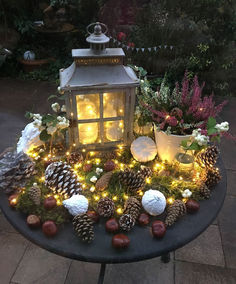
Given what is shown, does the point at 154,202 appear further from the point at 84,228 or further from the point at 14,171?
the point at 14,171

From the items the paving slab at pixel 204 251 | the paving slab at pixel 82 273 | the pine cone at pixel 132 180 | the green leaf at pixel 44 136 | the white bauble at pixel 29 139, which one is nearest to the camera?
the pine cone at pixel 132 180

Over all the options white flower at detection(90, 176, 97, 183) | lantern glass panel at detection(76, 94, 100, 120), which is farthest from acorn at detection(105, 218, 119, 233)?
lantern glass panel at detection(76, 94, 100, 120)

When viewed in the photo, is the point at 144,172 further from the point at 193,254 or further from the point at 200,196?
the point at 193,254

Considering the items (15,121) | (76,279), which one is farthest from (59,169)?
(15,121)

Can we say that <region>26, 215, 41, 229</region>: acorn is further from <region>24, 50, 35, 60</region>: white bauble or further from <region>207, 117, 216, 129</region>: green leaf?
<region>24, 50, 35, 60</region>: white bauble

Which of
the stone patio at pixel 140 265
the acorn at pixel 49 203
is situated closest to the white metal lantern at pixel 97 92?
the acorn at pixel 49 203

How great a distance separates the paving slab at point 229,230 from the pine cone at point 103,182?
1.16m

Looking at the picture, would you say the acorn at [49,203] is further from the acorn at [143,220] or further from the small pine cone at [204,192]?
the small pine cone at [204,192]

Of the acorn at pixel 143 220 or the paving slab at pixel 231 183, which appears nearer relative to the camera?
the acorn at pixel 143 220

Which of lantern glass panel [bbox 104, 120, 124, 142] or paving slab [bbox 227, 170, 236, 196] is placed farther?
paving slab [bbox 227, 170, 236, 196]

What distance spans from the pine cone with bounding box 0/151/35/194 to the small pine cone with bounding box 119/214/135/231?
0.50m

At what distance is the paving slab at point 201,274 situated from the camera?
1.79m

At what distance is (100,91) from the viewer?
50.1 inches

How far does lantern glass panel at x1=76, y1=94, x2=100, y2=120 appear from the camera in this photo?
4.28 feet
